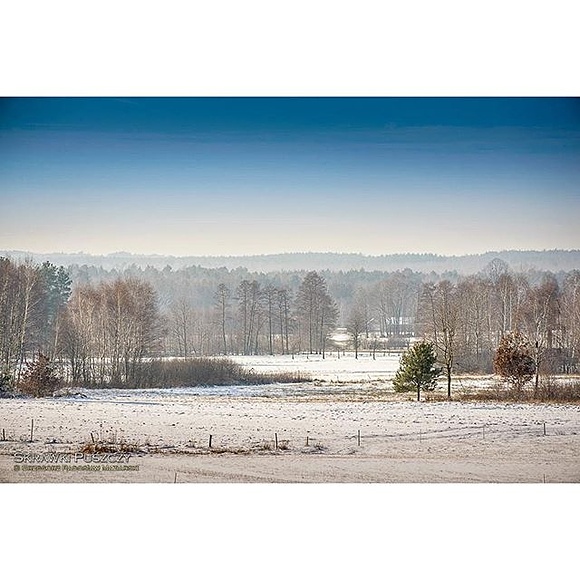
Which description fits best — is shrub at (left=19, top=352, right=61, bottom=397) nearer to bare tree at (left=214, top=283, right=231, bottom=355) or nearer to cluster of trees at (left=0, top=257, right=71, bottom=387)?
cluster of trees at (left=0, top=257, right=71, bottom=387)

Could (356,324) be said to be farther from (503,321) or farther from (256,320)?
(503,321)

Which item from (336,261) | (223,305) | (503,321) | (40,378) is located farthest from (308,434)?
(40,378)

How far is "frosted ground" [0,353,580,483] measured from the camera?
31.8 feet

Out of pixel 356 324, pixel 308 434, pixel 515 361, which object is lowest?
pixel 308 434

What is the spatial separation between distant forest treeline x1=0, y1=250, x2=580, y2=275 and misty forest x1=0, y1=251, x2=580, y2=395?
0.21ft

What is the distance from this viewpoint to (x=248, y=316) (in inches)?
409

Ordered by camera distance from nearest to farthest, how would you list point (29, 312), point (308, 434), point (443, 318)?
Result: point (308, 434)
point (29, 312)
point (443, 318)

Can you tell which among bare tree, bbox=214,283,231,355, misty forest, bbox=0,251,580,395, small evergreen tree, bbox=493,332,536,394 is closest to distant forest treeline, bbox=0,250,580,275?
misty forest, bbox=0,251,580,395

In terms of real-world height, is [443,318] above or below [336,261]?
below

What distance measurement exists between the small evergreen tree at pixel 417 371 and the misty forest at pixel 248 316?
108 mm

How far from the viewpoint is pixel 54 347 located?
33.6 ft

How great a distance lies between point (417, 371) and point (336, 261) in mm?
1527
